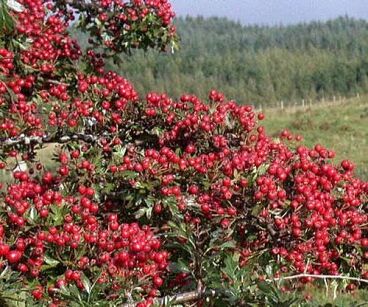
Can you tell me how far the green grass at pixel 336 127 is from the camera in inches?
776

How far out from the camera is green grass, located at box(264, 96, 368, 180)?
19703 mm

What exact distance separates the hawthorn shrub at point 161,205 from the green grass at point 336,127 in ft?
43.0

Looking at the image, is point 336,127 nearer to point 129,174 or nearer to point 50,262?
point 129,174

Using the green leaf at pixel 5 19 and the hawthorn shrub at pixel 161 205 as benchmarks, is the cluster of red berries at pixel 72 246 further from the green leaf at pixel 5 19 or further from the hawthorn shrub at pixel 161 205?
the green leaf at pixel 5 19

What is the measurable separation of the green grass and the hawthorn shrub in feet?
43.0

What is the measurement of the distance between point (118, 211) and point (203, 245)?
1.98 ft

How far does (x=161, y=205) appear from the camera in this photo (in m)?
3.26

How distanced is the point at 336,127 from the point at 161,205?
20.9m

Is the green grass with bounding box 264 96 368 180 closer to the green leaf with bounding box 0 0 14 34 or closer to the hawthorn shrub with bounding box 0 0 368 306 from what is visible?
the hawthorn shrub with bounding box 0 0 368 306

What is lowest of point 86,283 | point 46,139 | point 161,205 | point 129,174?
point 86,283

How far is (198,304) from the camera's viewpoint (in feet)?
9.54

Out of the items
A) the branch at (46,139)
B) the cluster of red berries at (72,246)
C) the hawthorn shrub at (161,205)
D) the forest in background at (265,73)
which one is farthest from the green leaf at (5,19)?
the forest in background at (265,73)

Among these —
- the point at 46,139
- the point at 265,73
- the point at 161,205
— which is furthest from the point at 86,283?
the point at 265,73

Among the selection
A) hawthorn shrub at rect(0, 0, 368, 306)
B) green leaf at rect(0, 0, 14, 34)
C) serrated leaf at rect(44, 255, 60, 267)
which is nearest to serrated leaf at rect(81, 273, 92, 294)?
hawthorn shrub at rect(0, 0, 368, 306)
